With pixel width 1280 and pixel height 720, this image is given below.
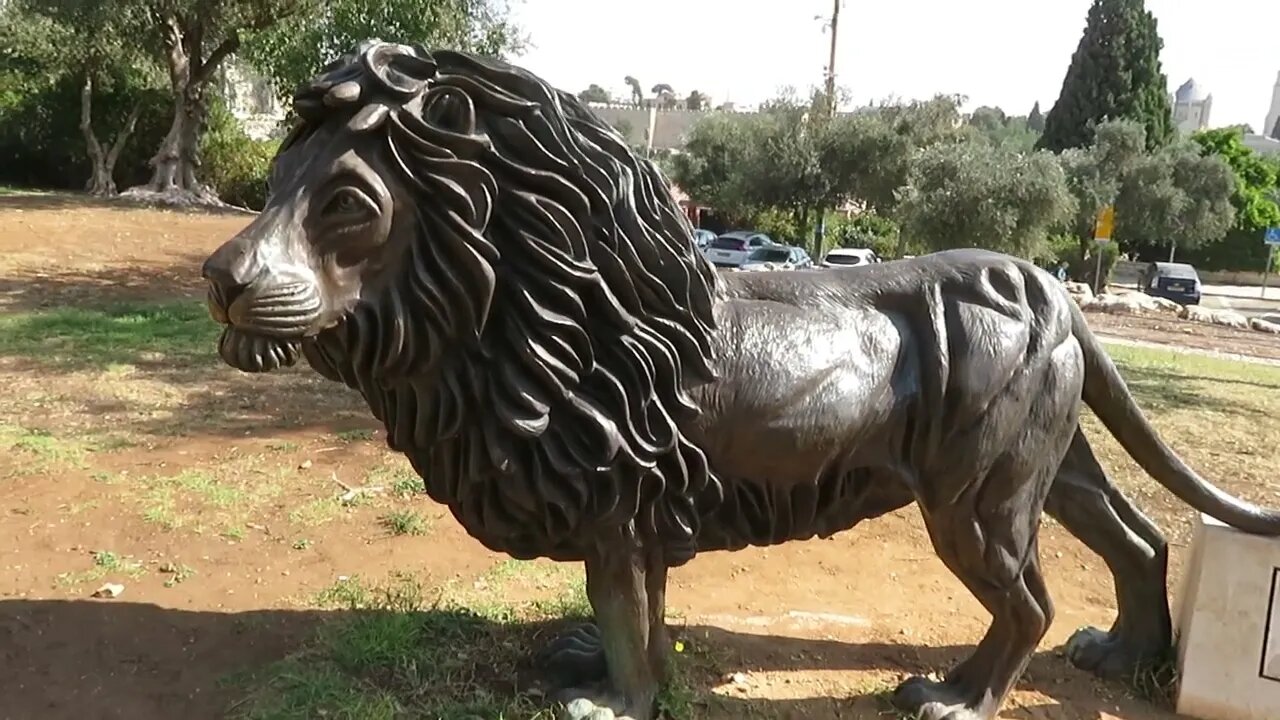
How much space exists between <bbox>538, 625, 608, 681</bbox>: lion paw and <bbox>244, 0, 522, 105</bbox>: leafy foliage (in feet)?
40.5

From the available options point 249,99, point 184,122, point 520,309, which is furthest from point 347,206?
point 249,99

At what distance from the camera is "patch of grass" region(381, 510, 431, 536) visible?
180 inches

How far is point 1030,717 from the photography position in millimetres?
3150

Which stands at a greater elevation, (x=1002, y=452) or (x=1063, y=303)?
(x=1063, y=303)

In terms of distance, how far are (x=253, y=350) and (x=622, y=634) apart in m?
1.27

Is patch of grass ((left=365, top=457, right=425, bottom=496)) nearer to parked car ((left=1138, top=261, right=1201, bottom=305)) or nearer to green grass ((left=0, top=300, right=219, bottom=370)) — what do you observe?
green grass ((left=0, top=300, right=219, bottom=370))

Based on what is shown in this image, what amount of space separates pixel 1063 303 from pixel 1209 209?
35.0 metres

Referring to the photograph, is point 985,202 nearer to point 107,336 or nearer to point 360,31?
point 360,31

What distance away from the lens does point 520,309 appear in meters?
2.24

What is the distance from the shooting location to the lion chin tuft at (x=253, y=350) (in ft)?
6.64

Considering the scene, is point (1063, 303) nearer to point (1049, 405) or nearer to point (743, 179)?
point (1049, 405)

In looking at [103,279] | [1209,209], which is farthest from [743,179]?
[103,279]

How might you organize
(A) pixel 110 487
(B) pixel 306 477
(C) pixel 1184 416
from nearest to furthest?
(A) pixel 110 487 < (B) pixel 306 477 < (C) pixel 1184 416

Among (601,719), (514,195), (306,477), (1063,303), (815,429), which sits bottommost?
(306,477)
